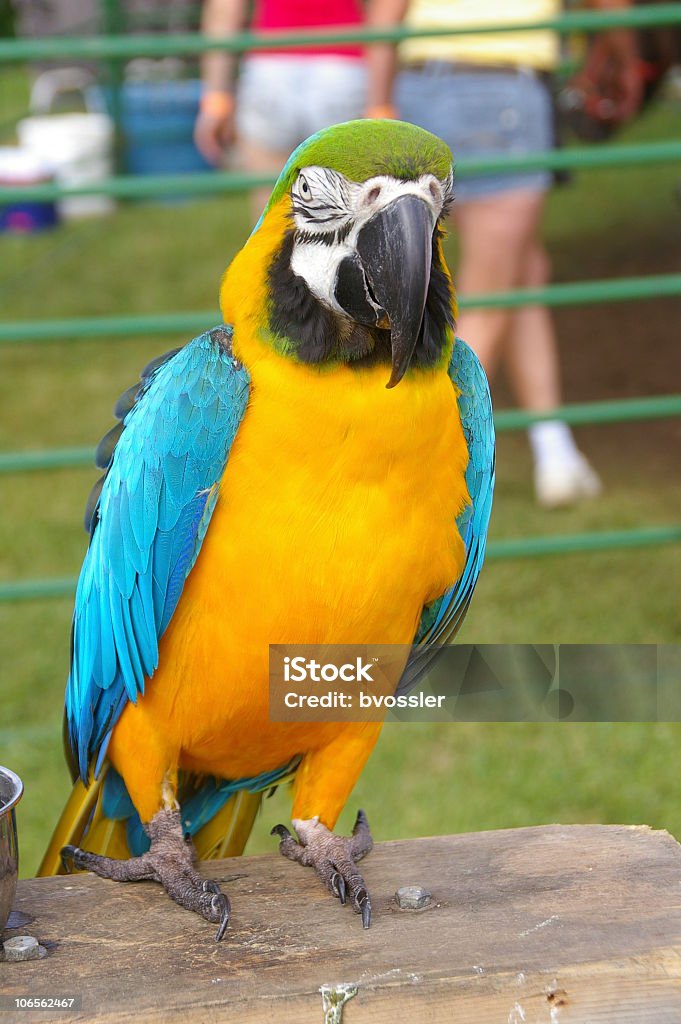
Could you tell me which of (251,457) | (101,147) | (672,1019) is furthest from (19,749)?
(101,147)

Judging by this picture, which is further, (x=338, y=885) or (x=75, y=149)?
(x=75, y=149)

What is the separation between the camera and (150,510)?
1323 millimetres

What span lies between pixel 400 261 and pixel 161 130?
631cm

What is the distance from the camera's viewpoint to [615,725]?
2619 mm

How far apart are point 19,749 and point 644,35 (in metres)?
5.03

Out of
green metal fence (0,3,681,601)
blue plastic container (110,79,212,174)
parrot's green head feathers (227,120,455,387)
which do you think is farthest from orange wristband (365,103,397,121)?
blue plastic container (110,79,212,174)

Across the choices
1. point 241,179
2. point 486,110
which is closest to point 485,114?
→ point 486,110

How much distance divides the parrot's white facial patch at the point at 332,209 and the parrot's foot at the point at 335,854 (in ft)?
2.18

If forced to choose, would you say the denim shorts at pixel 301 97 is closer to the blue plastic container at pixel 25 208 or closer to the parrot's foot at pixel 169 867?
the parrot's foot at pixel 169 867

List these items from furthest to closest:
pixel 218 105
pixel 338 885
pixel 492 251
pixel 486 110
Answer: pixel 218 105 < pixel 492 251 < pixel 486 110 < pixel 338 885

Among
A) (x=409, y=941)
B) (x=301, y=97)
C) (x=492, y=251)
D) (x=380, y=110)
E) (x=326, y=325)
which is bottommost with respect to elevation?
(x=409, y=941)

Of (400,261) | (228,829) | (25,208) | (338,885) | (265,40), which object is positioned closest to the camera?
(400,261)

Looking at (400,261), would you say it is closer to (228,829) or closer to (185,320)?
(228,829)

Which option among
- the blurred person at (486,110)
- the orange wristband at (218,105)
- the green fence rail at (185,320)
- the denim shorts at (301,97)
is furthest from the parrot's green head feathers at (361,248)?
the denim shorts at (301,97)
